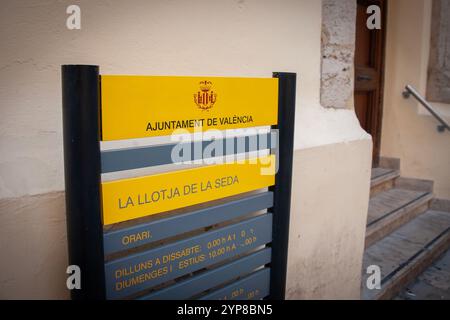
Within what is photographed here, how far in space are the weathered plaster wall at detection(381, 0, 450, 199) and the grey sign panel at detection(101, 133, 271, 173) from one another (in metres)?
3.29

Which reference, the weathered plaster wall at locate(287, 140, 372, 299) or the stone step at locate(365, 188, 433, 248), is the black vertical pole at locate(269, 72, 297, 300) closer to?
the weathered plaster wall at locate(287, 140, 372, 299)

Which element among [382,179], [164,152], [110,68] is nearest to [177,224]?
[164,152]

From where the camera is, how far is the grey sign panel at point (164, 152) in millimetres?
1130

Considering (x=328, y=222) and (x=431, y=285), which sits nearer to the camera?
(x=328, y=222)

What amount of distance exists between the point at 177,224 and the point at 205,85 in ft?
1.49

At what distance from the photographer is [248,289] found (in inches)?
60.7

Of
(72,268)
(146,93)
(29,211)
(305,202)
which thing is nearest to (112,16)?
(146,93)

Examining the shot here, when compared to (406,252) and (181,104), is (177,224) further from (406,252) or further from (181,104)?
(406,252)

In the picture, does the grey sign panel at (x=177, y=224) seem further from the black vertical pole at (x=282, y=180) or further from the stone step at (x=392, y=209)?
the stone step at (x=392, y=209)

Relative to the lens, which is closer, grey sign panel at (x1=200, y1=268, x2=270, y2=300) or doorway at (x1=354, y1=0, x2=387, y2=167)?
grey sign panel at (x1=200, y1=268, x2=270, y2=300)

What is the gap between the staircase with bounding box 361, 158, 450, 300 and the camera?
9.70ft

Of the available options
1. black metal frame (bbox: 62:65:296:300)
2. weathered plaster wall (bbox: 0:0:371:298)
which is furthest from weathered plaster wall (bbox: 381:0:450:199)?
black metal frame (bbox: 62:65:296:300)

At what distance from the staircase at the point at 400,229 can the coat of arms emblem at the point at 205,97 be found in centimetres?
197
